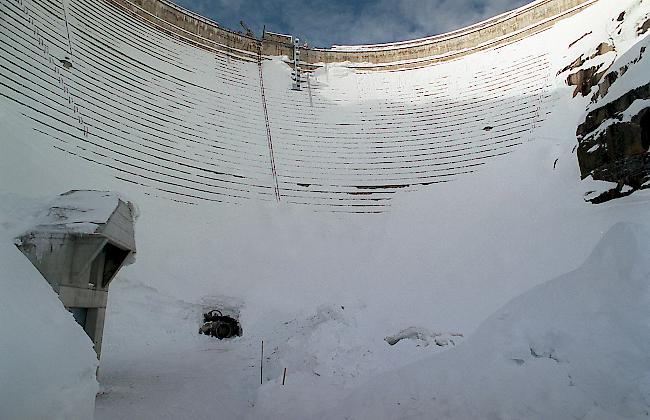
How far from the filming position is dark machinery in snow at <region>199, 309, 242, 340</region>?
10.7 metres

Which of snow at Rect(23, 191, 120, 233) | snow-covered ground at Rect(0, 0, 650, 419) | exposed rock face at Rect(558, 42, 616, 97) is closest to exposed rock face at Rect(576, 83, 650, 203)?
snow-covered ground at Rect(0, 0, 650, 419)

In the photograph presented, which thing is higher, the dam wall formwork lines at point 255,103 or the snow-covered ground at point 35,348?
the dam wall formwork lines at point 255,103

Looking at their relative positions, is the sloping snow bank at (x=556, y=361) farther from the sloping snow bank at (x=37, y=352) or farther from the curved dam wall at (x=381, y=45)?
the curved dam wall at (x=381, y=45)

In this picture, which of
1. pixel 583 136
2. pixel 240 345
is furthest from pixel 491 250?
pixel 240 345

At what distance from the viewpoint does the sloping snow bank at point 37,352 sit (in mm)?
4207

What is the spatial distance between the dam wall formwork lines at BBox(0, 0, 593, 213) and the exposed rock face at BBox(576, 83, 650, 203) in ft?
11.4

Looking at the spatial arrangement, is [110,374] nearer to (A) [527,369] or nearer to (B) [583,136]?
(A) [527,369]

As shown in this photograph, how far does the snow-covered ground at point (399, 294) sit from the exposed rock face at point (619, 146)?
46 cm

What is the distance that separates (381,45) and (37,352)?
2000 centimetres

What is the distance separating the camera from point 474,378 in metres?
8.09

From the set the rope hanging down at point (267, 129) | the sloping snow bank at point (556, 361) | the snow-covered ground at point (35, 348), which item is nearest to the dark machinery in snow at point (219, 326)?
the sloping snow bank at point (556, 361)

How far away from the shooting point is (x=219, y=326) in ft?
35.6

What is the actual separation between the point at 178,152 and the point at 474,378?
11299 mm

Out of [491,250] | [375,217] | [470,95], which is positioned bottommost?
[491,250]
